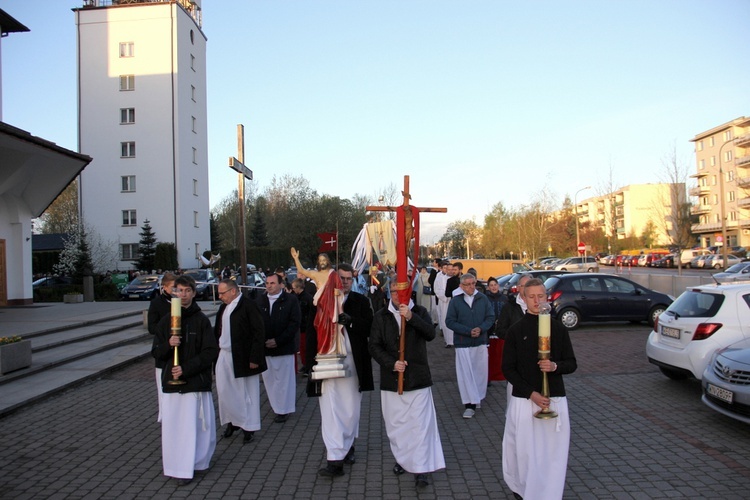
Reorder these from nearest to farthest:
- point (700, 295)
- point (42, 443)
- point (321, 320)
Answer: point (321, 320) < point (42, 443) < point (700, 295)

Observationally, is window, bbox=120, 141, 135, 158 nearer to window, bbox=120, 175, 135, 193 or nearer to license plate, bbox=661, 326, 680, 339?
window, bbox=120, 175, 135, 193

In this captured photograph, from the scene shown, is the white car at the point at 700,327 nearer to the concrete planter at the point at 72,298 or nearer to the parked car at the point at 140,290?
the concrete planter at the point at 72,298

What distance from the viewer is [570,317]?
51.0 ft

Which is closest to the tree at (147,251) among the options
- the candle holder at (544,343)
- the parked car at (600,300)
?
the parked car at (600,300)

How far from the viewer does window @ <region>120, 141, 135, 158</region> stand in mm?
41562

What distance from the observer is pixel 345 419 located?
5477 millimetres

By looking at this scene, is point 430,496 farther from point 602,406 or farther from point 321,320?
point 602,406

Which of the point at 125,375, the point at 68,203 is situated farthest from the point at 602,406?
the point at 68,203

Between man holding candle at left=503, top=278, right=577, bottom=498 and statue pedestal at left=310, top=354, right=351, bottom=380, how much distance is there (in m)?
1.61

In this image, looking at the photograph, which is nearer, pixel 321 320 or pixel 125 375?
pixel 321 320

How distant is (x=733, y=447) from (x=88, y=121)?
45377mm

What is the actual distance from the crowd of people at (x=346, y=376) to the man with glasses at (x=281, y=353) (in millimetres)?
15

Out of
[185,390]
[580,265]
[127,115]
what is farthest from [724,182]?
[185,390]

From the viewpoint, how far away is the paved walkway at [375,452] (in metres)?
4.98
